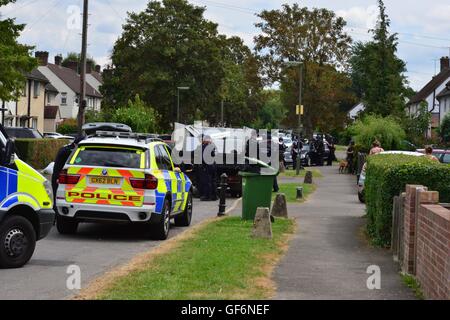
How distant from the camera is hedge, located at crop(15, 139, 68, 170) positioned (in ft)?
106

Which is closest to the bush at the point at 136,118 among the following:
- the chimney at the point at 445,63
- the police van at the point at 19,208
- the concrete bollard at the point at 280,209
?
the concrete bollard at the point at 280,209

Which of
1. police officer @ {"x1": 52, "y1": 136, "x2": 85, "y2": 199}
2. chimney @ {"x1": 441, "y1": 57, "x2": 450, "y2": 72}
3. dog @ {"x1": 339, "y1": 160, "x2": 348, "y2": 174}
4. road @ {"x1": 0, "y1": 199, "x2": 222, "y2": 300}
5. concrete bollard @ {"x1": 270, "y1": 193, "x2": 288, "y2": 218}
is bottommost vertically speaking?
road @ {"x1": 0, "y1": 199, "x2": 222, "y2": 300}

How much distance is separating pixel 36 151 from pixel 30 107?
27.7 meters

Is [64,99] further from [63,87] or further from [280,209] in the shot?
[280,209]

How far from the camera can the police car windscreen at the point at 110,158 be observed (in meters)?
12.9

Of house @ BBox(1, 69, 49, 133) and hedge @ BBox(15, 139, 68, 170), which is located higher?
house @ BBox(1, 69, 49, 133)

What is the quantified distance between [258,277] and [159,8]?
2216 inches

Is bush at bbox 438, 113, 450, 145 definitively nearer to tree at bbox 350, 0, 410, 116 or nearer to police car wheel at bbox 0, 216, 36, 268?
tree at bbox 350, 0, 410, 116

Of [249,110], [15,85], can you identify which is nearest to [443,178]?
[15,85]

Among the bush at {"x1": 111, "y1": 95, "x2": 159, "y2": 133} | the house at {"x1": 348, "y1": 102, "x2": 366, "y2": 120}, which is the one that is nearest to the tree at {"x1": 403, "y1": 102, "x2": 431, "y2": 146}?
the house at {"x1": 348, "y1": 102, "x2": 366, "y2": 120}

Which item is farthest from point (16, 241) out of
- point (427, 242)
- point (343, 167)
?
point (343, 167)

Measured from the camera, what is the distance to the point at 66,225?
13.5 m

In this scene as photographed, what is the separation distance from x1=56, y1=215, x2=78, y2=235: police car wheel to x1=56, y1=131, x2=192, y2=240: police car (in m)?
0.03

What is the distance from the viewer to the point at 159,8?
6338 centimetres
